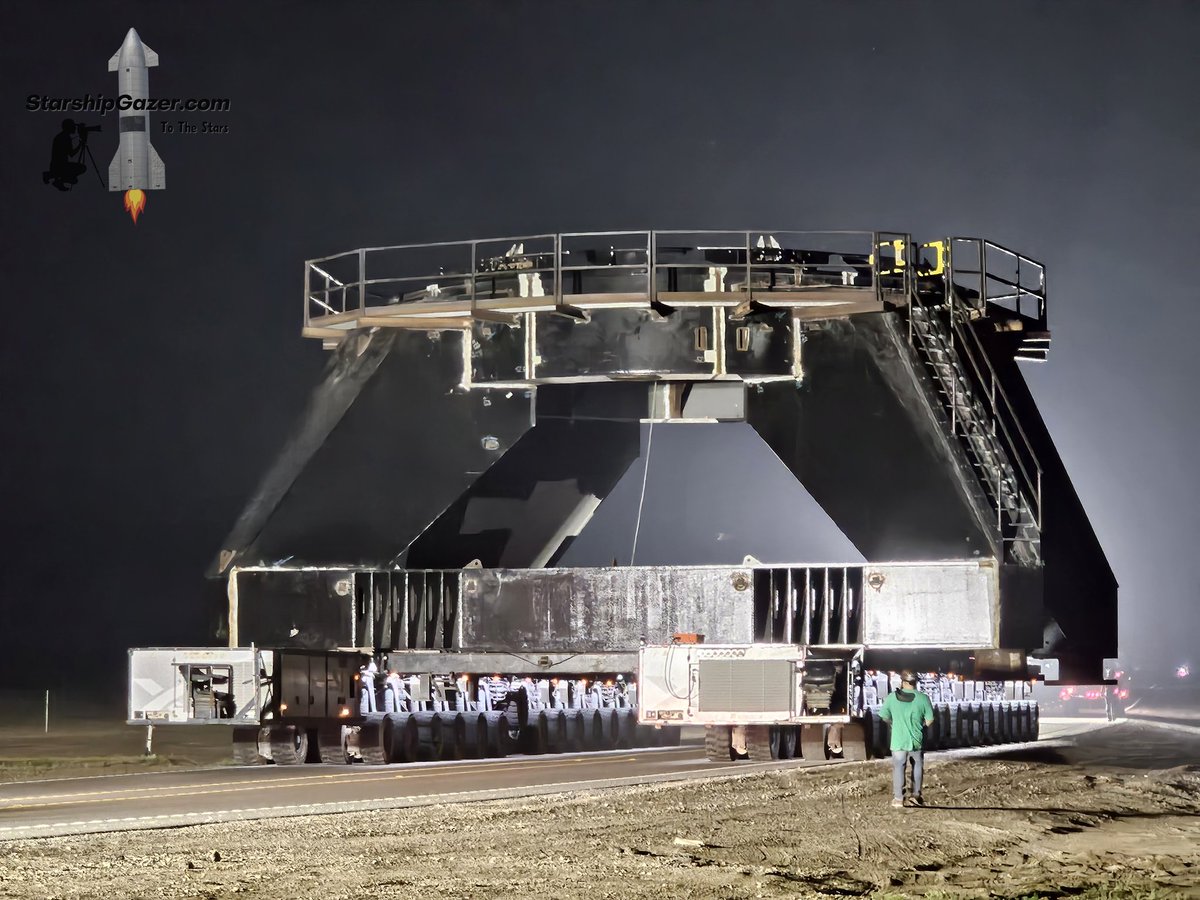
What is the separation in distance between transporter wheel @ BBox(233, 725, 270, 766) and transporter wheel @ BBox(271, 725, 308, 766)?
28 cm

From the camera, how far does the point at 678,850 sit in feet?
43.0

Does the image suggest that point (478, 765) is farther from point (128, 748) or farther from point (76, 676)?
point (76, 676)

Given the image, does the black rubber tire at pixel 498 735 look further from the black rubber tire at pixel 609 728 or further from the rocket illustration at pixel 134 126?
the rocket illustration at pixel 134 126

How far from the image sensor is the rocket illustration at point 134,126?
42781 millimetres

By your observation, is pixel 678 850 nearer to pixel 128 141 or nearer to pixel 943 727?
pixel 943 727

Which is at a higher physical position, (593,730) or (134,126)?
(134,126)

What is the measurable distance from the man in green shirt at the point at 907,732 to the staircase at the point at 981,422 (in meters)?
6.26

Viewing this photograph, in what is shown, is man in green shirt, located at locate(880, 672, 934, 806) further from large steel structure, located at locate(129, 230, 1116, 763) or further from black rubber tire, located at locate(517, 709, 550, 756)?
black rubber tire, located at locate(517, 709, 550, 756)

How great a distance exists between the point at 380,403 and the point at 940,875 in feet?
48.2

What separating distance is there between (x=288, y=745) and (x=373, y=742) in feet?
4.57

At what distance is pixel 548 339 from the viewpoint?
77.5 feet

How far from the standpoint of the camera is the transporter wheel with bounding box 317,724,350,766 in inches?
1002

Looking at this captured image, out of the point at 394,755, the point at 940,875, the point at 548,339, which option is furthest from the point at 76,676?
the point at 940,875

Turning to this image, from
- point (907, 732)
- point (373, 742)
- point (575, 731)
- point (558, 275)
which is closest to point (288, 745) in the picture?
point (373, 742)
